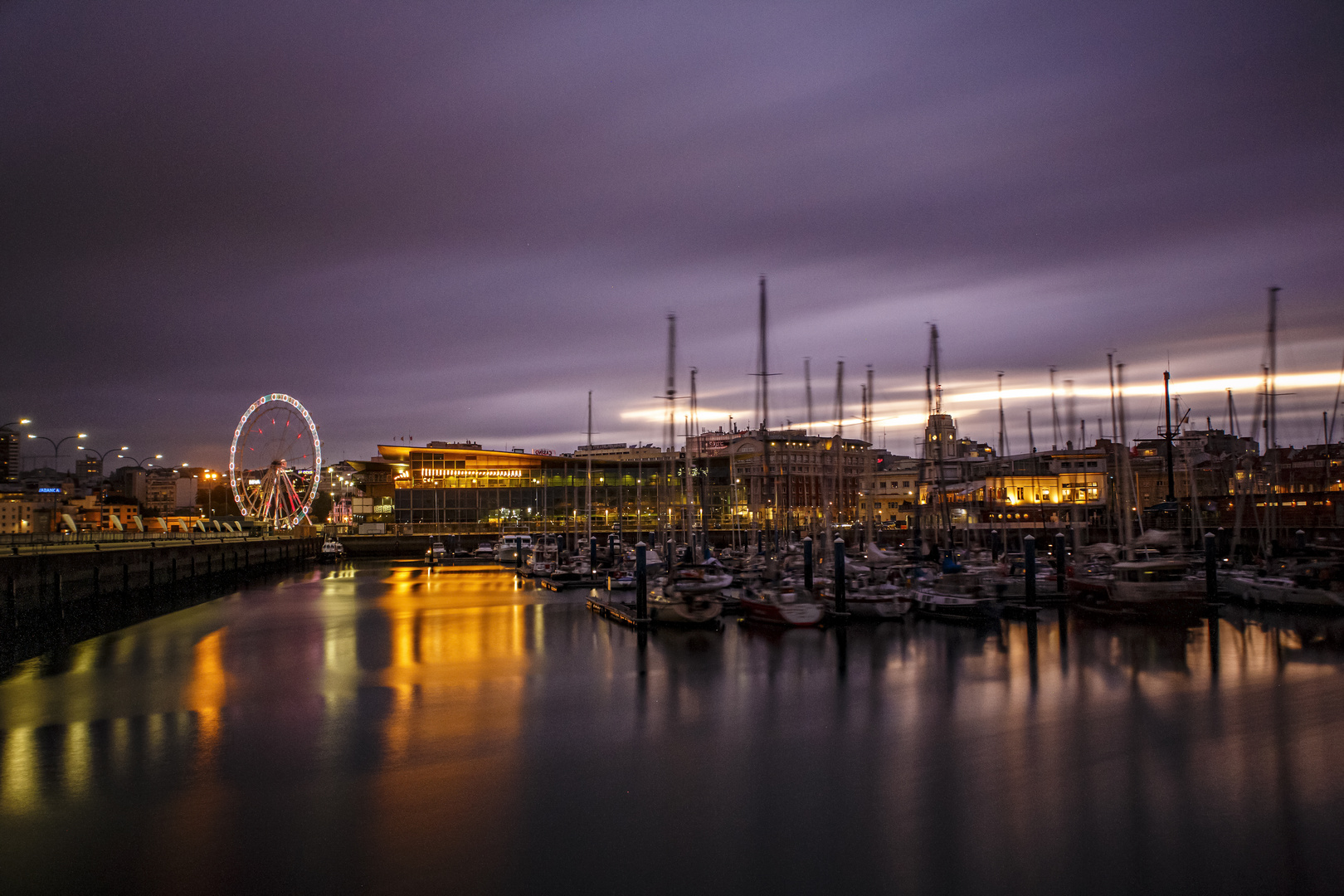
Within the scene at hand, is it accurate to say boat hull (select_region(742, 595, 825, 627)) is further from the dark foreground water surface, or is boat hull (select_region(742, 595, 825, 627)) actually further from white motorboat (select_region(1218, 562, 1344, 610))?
white motorboat (select_region(1218, 562, 1344, 610))

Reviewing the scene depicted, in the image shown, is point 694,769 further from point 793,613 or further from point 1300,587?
point 1300,587

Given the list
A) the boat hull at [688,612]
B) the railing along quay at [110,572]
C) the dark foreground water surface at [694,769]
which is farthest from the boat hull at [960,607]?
the railing along quay at [110,572]

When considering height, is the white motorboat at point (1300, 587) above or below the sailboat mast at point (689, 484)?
below

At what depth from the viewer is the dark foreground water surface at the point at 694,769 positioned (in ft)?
40.2

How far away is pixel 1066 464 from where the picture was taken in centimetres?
10131

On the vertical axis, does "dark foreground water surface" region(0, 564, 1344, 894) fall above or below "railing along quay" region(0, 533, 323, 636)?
below

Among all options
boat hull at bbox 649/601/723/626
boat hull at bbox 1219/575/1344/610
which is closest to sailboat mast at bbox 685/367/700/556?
boat hull at bbox 649/601/723/626

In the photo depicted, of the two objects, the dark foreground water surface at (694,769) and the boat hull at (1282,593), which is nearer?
the dark foreground water surface at (694,769)

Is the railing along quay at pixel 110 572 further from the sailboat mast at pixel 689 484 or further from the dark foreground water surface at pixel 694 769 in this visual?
the sailboat mast at pixel 689 484

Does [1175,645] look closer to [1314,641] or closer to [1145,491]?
[1314,641]

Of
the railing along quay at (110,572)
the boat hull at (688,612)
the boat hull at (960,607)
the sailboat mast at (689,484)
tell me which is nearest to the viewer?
the boat hull at (688,612)

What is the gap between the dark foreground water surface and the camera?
40.2 ft

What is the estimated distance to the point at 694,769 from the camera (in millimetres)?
16766

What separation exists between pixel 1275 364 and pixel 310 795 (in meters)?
43.4
